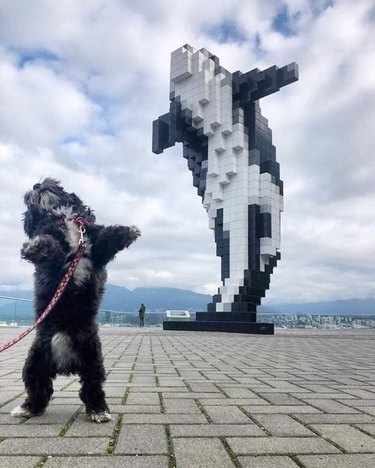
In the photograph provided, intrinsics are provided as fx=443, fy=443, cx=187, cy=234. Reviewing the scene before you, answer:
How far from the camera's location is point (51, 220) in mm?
3064

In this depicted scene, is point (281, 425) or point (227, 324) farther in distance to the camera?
point (227, 324)

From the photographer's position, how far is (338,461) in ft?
7.09

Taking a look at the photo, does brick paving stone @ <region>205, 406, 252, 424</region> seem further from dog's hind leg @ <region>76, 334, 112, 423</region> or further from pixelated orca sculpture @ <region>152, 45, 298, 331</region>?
pixelated orca sculpture @ <region>152, 45, 298, 331</region>

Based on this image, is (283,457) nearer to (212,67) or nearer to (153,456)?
(153,456)

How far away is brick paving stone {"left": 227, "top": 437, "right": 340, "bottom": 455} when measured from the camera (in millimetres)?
2287

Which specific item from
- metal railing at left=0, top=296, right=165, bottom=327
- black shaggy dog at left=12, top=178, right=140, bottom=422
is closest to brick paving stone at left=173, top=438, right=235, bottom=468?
black shaggy dog at left=12, top=178, right=140, bottom=422

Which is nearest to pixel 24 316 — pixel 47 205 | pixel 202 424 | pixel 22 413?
pixel 22 413

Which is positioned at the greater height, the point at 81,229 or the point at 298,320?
the point at 81,229

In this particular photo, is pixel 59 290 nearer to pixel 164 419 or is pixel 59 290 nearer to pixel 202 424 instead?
pixel 164 419

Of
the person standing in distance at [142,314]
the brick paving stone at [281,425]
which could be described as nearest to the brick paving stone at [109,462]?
the brick paving stone at [281,425]

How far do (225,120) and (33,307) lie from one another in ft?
57.5

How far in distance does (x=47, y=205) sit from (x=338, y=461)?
2.37 metres

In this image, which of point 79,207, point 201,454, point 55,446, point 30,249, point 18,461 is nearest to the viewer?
point 18,461

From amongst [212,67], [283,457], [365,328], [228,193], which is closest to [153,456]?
[283,457]
